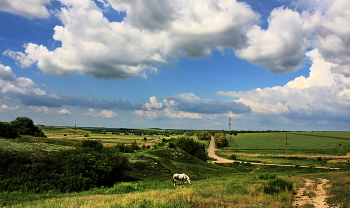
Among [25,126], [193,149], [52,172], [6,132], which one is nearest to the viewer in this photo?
[52,172]

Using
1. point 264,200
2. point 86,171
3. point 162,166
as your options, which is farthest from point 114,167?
point 264,200

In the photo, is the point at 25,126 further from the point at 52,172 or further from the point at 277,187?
the point at 277,187

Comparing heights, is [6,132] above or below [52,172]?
above

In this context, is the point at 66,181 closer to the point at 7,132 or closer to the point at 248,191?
the point at 248,191

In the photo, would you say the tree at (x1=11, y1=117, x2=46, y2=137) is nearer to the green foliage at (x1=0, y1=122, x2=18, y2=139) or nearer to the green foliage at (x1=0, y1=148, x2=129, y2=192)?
the green foliage at (x1=0, y1=122, x2=18, y2=139)

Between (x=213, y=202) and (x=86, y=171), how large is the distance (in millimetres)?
20196

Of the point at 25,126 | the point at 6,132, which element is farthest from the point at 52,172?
the point at 25,126

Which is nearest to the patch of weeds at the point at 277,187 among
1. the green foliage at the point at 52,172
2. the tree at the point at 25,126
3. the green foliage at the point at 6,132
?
the green foliage at the point at 52,172

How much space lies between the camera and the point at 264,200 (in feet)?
47.5

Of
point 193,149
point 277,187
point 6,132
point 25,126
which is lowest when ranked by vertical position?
point 193,149

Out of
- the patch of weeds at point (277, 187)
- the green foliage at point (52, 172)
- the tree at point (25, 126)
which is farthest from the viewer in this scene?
the tree at point (25, 126)

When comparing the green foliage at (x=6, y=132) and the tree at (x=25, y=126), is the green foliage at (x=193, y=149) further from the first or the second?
the tree at (x=25, y=126)

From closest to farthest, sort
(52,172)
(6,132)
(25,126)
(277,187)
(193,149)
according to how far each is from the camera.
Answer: (277,187) < (52,172) < (6,132) < (25,126) < (193,149)

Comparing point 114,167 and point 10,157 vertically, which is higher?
point 10,157
